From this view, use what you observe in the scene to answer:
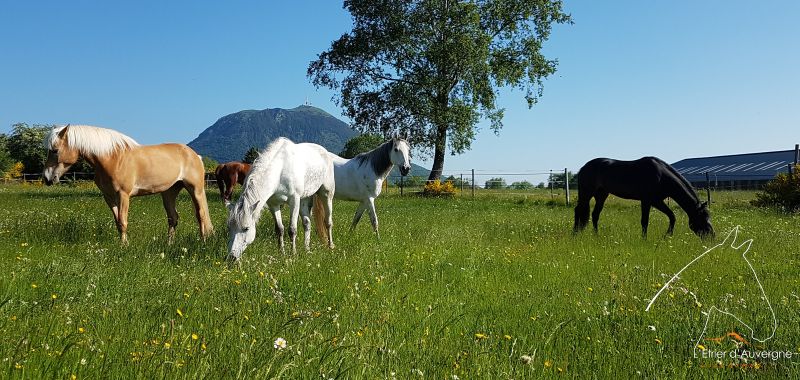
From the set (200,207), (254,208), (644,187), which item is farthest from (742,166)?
(254,208)

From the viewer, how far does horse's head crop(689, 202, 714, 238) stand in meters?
9.45

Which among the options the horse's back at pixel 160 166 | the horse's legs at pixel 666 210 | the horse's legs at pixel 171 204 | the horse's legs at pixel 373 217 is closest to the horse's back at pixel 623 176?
the horse's legs at pixel 666 210

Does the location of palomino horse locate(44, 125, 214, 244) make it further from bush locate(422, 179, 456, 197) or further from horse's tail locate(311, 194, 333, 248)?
bush locate(422, 179, 456, 197)

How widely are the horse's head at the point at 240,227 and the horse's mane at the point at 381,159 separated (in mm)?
4847

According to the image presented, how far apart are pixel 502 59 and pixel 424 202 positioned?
12.6 metres

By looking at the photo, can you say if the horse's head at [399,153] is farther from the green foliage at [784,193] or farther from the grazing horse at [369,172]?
the green foliage at [784,193]

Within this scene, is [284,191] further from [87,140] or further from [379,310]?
[379,310]

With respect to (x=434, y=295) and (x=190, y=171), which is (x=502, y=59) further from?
(x=434, y=295)

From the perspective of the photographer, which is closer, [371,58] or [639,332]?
[639,332]

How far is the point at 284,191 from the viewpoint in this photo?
7.70 meters

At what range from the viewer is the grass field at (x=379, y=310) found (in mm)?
2783

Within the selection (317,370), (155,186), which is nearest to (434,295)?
(317,370)

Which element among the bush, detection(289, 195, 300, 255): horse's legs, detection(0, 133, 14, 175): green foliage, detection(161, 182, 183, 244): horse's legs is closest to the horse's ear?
detection(289, 195, 300, 255): horse's legs

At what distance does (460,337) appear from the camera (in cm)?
382
